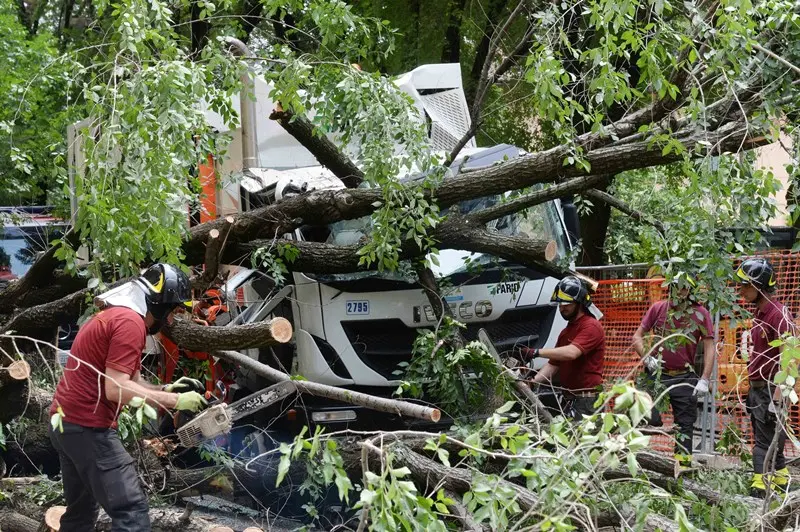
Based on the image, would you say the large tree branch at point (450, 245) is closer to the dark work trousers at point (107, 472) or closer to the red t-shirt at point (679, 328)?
the red t-shirt at point (679, 328)

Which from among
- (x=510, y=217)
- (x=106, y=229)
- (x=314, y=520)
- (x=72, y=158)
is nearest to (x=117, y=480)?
(x=106, y=229)

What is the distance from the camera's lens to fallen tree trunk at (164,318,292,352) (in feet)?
18.2

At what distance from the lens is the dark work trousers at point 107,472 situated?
4727mm

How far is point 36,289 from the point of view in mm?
7551

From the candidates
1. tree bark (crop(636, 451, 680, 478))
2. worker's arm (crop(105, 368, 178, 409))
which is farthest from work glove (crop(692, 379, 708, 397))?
worker's arm (crop(105, 368, 178, 409))

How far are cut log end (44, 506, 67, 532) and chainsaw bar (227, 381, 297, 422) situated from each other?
1172 mm

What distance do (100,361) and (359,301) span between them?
2849 mm

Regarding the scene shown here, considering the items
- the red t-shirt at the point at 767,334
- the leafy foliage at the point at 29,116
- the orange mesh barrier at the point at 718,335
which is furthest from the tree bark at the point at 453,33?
the red t-shirt at the point at 767,334

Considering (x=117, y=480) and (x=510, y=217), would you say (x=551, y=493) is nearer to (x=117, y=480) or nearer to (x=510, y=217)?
(x=117, y=480)

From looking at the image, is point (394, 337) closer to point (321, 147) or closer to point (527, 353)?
point (527, 353)

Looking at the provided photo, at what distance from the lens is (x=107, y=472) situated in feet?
15.7

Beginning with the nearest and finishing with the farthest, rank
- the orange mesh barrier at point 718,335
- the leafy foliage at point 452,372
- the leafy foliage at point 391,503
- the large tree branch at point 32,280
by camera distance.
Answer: the leafy foliage at point 391,503 < the leafy foliage at point 452,372 < the orange mesh barrier at point 718,335 < the large tree branch at point 32,280

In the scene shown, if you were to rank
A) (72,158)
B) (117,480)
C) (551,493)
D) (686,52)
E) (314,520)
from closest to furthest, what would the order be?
1. (551,493)
2. (117,480)
3. (686,52)
4. (314,520)
5. (72,158)

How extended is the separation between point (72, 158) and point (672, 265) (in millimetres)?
4659
